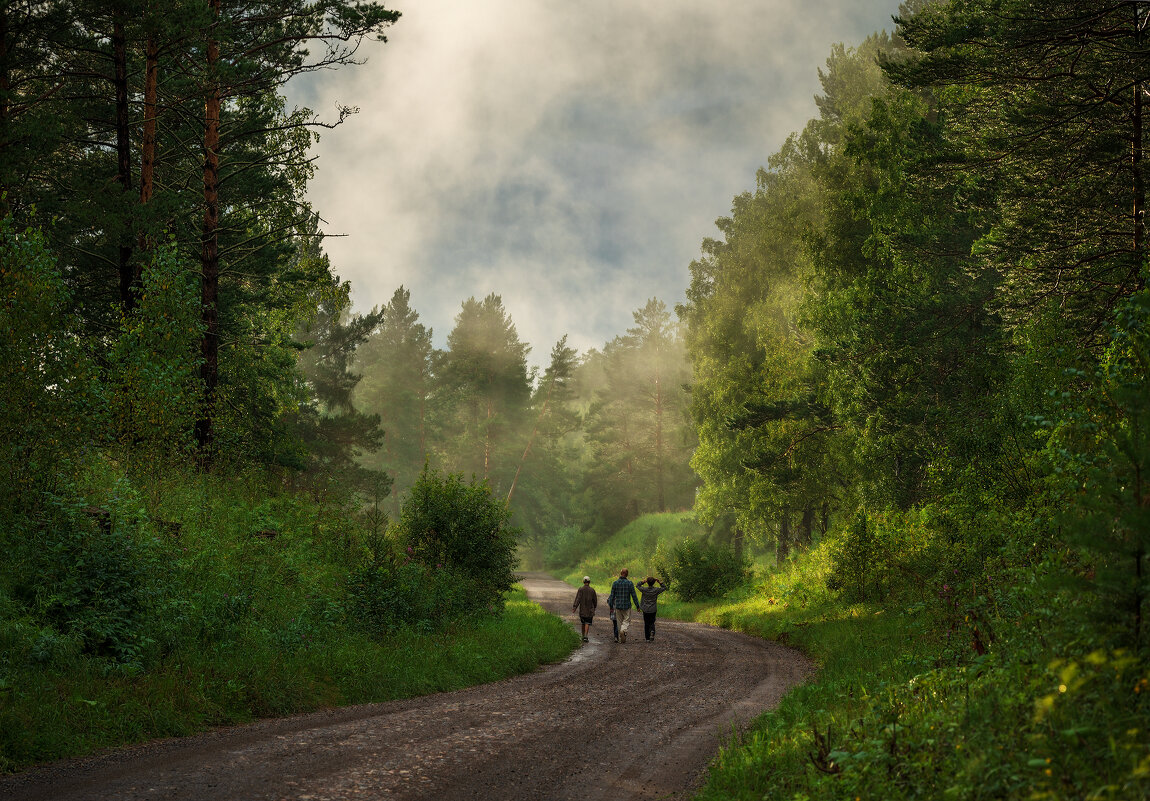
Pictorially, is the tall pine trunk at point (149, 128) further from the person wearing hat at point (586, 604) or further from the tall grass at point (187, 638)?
the person wearing hat at point (586, 604)

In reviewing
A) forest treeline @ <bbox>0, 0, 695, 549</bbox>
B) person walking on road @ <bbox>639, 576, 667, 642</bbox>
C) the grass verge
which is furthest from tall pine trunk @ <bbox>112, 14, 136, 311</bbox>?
person walking on road @ <bbox>639, 576, 667, 642</bbox>

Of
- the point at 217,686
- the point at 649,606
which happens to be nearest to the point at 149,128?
the point at 217,686

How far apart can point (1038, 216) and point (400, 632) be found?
15.6m

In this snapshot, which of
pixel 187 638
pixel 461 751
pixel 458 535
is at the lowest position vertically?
pixel 461 751

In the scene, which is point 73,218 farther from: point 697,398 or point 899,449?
point 697,398

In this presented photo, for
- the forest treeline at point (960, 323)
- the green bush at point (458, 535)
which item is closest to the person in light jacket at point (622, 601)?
the green bush at point (458, 535)

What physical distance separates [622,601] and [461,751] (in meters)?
13.1

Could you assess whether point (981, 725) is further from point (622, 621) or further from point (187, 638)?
point (622, 621)

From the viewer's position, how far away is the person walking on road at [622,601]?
815 inches

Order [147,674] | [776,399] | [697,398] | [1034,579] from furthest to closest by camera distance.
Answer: [697,398]
[776,399]
[147,674]
[1034,579]

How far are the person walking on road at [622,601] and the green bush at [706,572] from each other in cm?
1237

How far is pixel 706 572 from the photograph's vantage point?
32.8 m

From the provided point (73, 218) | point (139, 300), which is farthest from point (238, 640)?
point (73, 218)

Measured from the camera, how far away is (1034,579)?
669cm
